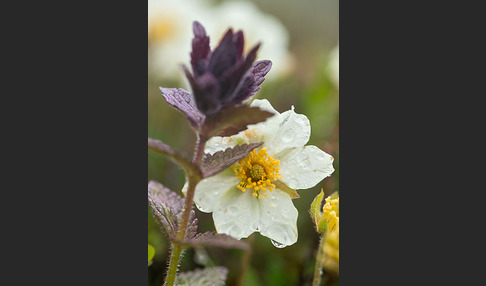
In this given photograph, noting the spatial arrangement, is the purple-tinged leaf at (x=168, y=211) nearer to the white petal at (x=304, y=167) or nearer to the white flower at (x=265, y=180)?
the white flower at (x=265, y=180)

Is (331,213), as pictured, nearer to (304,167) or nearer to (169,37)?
(304,167)

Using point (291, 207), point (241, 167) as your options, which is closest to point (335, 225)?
point (291, 207)

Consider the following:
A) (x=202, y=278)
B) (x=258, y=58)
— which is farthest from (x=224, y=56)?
(x=258, y=58)

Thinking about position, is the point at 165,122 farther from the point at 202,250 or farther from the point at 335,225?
the point at 335,225

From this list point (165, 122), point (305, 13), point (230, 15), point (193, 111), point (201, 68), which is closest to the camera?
point (201, 68)

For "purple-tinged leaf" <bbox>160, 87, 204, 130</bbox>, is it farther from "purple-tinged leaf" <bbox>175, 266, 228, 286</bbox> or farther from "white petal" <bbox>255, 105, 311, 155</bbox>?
"purple-tinged leaf" <bbox>175, 266, 228, 286</bbox>

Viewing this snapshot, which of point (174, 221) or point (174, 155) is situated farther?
point (174, 221)
